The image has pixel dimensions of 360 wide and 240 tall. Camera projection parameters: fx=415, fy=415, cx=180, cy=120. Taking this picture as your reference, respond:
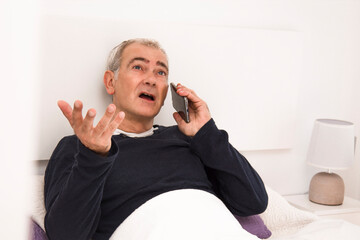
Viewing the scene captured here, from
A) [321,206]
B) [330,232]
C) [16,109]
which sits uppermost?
[16,109]

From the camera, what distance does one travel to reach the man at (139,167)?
3.38 ft

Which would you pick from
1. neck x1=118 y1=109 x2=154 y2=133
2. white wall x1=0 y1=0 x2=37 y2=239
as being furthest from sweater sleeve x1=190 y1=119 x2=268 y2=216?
white wall x1=0 y1=0 x2=37 y2=239

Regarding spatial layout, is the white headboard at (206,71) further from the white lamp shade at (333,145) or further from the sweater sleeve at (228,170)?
the sweater sleeve at (228,170)

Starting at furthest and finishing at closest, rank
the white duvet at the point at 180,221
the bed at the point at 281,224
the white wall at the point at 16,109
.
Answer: the bed at the point at 281,224
the white duvet at the point at 180,221
the white wall at the point at 16,109

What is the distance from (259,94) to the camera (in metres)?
1.97

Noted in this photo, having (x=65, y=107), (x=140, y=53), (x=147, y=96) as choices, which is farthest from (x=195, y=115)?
(x=65, y=107)

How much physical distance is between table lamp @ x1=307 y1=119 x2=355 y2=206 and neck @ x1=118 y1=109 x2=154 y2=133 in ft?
3.09

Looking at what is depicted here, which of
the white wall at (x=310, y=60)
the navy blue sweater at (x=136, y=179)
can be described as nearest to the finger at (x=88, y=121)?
the navy blue sweater at (x=136, y=179)

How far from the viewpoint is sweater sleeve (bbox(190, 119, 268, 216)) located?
1.35 metres

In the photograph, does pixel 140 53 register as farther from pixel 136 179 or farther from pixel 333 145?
pixel 333 145

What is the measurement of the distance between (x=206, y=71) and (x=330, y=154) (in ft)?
2.40

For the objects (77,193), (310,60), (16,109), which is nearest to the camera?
(16,109)

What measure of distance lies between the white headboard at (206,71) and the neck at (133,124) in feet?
0.57

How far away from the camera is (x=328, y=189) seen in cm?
204
